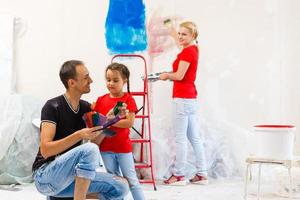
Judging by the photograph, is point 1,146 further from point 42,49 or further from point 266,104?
point 266,104

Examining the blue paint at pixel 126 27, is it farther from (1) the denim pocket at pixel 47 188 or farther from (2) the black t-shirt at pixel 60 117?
(1) the denim pocket at pixel 47 188

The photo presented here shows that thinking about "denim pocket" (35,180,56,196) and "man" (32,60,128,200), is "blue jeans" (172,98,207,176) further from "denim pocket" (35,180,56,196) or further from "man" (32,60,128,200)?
"denim pocket" (35,180,56,196)

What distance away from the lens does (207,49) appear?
411 cm

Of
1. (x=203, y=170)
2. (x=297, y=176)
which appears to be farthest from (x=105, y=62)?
(x=297, y=176)

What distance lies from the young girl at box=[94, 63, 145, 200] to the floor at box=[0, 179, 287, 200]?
649mm

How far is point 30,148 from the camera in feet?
11.7

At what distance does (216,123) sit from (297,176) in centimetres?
100

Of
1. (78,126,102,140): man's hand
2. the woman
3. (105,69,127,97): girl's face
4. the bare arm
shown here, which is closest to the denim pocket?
the bare arm

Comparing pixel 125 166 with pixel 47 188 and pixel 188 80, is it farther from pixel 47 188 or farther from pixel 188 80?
pixel 188 80

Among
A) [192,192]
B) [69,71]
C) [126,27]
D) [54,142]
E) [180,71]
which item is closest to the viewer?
[54,142]

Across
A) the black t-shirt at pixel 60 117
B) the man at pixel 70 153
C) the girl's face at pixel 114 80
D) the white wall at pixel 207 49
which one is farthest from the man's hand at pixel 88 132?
the white wall at pixel 207 49

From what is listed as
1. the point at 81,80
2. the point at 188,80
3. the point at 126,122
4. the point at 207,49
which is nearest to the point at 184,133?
the point at 188,80

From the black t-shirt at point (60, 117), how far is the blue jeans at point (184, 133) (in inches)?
58.5

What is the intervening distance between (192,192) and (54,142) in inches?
60.5
